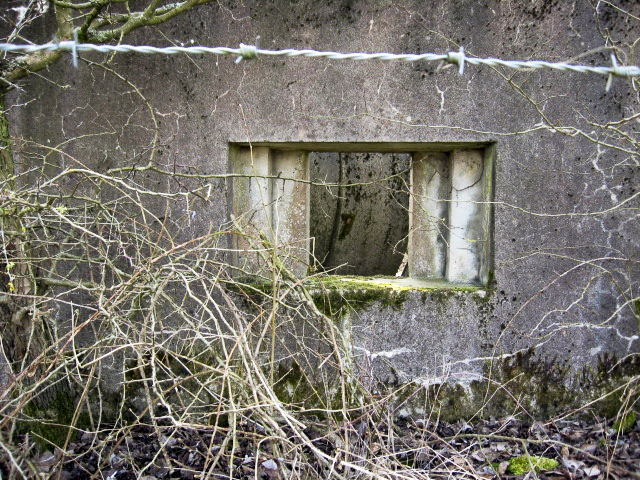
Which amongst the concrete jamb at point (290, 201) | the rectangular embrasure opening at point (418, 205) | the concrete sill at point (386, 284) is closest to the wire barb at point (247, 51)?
the rectangular embrasure opening at point (418, 205)

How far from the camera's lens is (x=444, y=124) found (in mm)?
3197

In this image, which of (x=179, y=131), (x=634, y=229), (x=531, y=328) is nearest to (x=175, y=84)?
(x=179, y=131)

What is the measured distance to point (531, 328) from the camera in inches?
129

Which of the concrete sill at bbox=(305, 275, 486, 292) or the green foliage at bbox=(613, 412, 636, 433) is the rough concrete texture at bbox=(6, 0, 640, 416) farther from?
the green foliage at bbox=(613, 412, 636, 433)

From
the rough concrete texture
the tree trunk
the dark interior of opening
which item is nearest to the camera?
the tree trunk

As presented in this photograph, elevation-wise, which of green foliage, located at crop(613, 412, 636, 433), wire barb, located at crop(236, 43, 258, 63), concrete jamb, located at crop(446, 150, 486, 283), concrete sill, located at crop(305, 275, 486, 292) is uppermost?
wire barb, located at crop(236, 43, 258, 63)

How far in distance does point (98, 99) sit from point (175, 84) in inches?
18.1

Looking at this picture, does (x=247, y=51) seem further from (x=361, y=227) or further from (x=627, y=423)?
(x=361, y=227)

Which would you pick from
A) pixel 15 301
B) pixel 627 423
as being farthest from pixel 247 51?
pixel 627 423

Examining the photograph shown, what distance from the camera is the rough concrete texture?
10.3 feet

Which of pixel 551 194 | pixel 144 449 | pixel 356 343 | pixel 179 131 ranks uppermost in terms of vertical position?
pixel 179 131

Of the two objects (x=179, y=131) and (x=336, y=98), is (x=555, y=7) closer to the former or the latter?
(x=336, y=98)

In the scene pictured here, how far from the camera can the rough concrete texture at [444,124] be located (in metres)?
3.13

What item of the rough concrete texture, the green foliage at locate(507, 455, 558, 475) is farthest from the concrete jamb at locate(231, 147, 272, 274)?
the green foliage at locate(507, 455, 558, 475)
